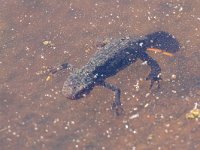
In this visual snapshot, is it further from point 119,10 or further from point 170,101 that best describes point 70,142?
point 119,10

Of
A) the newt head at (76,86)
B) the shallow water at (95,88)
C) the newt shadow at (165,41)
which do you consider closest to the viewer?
the shallow water at (95,88)

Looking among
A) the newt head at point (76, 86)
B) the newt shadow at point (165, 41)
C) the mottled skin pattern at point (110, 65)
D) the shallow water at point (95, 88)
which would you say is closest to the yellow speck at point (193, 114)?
the shallow water at point (95, 88)

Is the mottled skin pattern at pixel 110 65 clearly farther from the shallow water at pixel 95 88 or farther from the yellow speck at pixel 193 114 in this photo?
the yellow speck at pixel 193 114

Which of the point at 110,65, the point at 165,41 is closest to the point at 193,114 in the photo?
the point at 110,65

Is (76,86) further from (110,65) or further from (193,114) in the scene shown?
(193,114)

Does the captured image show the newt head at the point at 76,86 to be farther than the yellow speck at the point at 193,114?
Yes

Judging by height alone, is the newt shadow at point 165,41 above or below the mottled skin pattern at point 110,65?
above

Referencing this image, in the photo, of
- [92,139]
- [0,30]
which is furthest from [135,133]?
[0,30]
